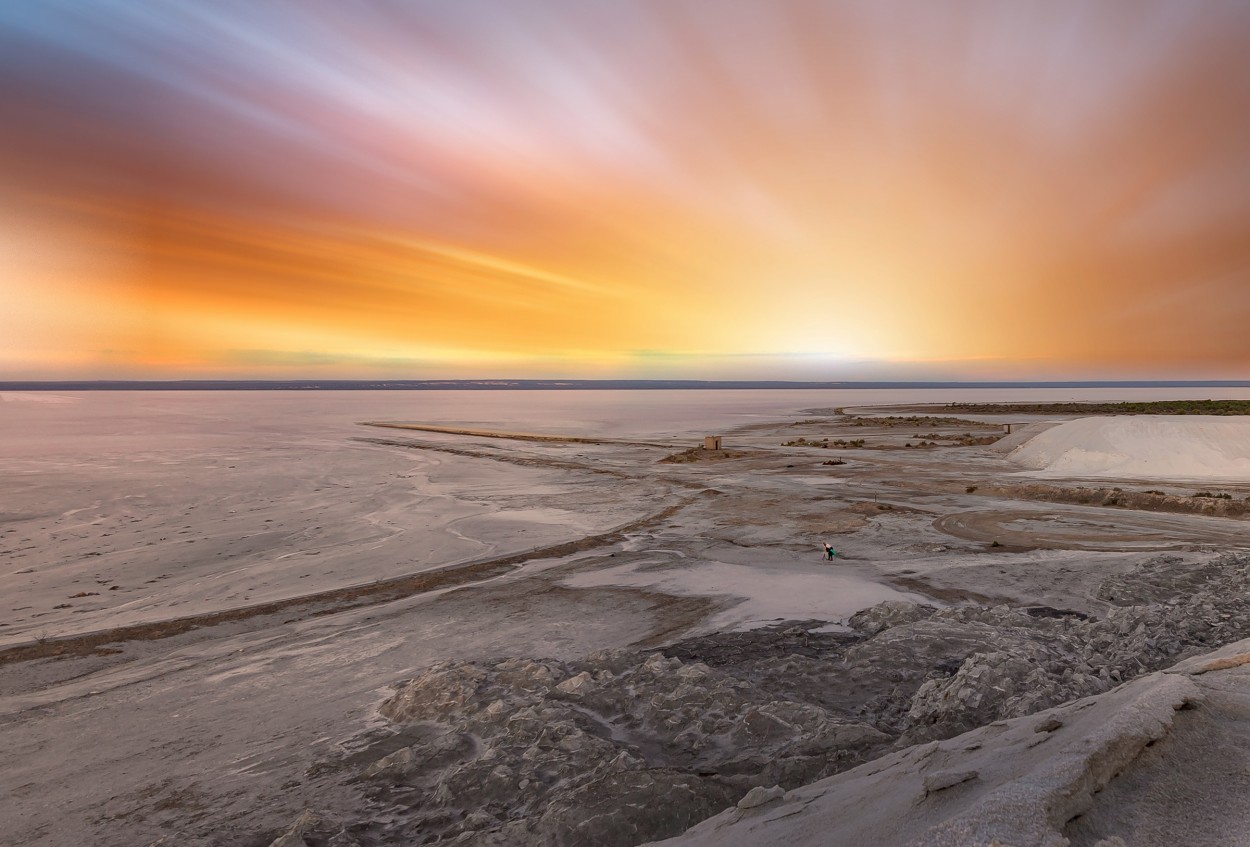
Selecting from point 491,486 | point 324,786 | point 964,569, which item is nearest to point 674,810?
point 324,786


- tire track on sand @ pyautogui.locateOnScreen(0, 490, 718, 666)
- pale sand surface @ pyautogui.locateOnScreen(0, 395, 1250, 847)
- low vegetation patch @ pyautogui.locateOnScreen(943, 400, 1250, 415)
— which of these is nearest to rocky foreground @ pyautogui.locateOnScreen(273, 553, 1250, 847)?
pale sand surface @ pyautogui.locateOnScreen(0, 395, 1250, 847)

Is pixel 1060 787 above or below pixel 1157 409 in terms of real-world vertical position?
below

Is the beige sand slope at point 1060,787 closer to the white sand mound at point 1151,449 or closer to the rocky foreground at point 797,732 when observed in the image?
the rocky foreground at point 797,732

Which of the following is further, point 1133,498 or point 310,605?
point 1133,498

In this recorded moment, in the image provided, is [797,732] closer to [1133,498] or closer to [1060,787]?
[1060,787]

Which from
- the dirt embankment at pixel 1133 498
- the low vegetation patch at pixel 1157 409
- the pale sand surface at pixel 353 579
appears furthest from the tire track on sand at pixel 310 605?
the low vegetation patch at pixel 1157 409

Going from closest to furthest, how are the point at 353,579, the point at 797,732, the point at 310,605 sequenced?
the point at 797,732 < the point at 310,605 < the point at 353,579

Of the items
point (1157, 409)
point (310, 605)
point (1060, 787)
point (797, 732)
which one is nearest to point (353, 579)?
point (310, 605)
